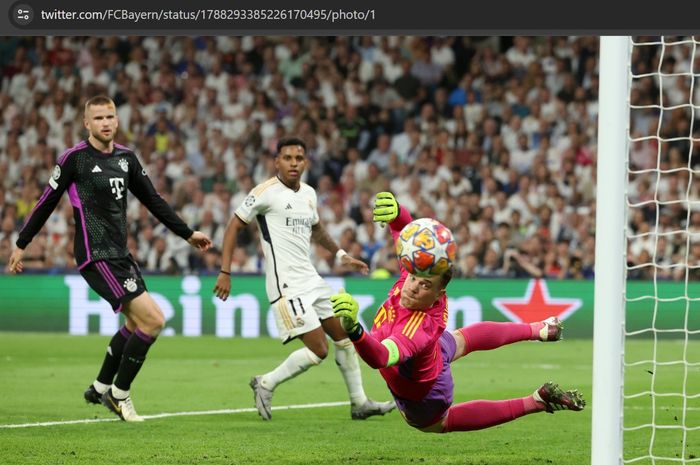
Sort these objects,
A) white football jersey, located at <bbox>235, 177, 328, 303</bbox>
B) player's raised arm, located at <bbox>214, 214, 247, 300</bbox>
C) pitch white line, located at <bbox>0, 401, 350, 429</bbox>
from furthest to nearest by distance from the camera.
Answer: white football jersey, located at <bbox>235, 177, 328, 303</bbox>, player's raised arm, located at <bbox>214, 214, 247, 300</bbox>, pitch white line, located at <bbox>0, 401, 350, 429</bbox>

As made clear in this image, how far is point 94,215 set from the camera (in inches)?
362

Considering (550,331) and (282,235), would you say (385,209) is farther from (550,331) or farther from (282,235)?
(282,235)

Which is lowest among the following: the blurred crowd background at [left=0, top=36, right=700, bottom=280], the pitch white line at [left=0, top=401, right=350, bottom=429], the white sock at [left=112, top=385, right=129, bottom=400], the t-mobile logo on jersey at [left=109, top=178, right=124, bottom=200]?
the pitch white line at [left=0, top=401, right=350, bottom=429]

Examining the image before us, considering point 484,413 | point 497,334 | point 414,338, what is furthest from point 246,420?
point 414,338

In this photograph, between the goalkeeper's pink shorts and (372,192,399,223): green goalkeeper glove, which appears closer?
the goalkeeper's pink shorts

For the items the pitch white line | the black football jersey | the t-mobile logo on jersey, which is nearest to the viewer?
the pitch white line

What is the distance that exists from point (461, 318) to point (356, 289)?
5.53 ft

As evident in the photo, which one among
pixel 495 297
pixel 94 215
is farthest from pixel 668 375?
pixel 94 215

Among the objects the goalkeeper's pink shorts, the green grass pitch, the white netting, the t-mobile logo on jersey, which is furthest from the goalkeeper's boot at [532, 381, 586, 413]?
the t-mobile logo on jersey

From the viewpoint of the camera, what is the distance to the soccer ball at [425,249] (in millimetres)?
6527

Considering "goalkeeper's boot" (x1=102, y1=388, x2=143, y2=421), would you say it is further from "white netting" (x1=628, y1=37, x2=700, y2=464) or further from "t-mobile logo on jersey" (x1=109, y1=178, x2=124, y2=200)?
"white netting" (x1=628, y1=37, x2=700, y2=464)

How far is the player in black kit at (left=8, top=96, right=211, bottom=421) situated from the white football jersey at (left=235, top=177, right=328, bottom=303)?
1135 mm

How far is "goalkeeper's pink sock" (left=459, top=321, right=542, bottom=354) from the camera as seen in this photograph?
25.0 ft

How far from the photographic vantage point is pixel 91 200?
30.2 feet
